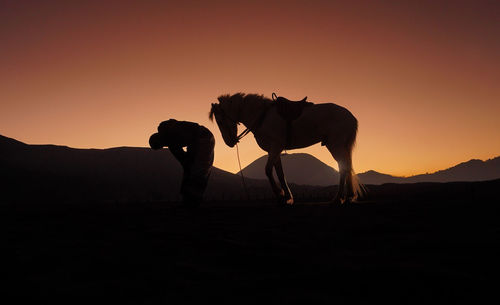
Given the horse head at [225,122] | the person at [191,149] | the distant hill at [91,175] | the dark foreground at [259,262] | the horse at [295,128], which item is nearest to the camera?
the dark foreground at [259,262]

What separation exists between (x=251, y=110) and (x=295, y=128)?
105 centimetres

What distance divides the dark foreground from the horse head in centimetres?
388

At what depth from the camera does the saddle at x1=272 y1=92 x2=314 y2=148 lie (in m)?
7.51

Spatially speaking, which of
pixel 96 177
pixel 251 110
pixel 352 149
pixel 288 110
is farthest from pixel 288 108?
pixel 96 177

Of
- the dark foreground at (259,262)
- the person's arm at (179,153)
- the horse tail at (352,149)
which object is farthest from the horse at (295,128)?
the dark foreground at (259,262)

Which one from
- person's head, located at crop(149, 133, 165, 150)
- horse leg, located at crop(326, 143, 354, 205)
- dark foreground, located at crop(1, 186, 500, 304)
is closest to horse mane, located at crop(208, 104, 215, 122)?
person's head, located at crop(149, 133, 165, 150)

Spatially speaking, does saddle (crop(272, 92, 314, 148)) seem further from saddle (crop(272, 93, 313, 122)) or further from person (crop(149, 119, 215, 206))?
person (crop(149, 119, 215, 206))

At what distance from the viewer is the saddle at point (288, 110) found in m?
7.51

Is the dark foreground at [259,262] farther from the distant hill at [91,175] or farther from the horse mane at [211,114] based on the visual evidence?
the distant hill at [91,175]

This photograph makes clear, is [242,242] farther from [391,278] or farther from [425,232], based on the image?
[425,232]

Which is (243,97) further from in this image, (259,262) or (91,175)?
(91,175)

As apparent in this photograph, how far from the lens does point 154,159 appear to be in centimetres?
10525

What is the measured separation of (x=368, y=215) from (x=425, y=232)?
1.44 meters

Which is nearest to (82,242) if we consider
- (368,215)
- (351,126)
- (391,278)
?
(391,278)
